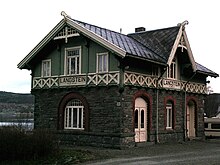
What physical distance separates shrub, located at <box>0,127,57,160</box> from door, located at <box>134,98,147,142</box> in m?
7.84

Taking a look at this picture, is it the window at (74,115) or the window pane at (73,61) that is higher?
the window pane at (73,61)

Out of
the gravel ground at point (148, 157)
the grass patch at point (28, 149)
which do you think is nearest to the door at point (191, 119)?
the gravel ground at point (148, 157)

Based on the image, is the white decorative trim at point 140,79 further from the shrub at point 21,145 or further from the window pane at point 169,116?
the shrub at point 21,145

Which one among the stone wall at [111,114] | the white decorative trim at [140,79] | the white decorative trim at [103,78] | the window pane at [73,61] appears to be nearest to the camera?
the stone wall at [111,114]

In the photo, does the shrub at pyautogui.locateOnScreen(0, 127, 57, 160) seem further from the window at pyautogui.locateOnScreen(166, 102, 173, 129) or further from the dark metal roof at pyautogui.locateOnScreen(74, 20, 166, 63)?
the window at pyautogui.locateOnScreen(166, 102, 173, 129)

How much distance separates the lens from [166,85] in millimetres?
26250

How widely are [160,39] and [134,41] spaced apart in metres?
1.81

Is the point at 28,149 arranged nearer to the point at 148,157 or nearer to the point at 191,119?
the point at 148,157

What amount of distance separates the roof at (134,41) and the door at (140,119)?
2.77 meters

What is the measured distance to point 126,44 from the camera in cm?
2444

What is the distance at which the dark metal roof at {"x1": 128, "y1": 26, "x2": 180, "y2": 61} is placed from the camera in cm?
2573

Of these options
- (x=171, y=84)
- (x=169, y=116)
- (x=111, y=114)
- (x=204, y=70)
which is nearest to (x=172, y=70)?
(x=171, y=84)

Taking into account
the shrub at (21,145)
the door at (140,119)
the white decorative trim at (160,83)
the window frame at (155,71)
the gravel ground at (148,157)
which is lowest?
the gravel ground at (148,157)

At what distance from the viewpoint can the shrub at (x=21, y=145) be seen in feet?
55.1
